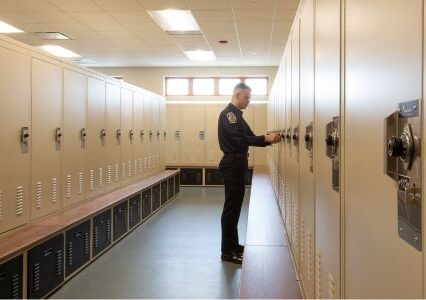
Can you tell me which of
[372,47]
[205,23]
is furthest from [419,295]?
[205,23]

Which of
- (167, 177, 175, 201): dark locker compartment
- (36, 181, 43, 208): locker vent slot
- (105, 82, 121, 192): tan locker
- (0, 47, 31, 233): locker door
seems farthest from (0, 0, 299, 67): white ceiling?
(36, 181, 43, 208): locker vent slot

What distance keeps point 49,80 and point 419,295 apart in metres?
3.45

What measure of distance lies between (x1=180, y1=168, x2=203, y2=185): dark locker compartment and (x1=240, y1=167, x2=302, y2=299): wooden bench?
561cm

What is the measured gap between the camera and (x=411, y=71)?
1.91ft

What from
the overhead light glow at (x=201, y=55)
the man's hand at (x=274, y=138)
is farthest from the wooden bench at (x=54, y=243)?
the overhead light glow at (x=201, y=55)

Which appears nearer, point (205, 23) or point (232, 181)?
point (232, 181)

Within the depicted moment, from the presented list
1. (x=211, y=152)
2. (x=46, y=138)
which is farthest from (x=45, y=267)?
(x=211, y=152)

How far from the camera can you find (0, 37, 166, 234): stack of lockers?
299 cm

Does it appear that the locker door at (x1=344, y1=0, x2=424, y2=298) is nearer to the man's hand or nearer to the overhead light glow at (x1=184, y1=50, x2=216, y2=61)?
the man's hand

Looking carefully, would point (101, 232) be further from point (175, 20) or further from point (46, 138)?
point (175, 20)

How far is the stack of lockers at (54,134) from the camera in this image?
2.99 m

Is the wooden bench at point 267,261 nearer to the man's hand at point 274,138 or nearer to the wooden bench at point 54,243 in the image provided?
the man's hand at point 274,138

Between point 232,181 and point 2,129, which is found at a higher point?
point 2,129

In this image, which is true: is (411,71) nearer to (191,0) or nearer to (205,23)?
(191,0)
